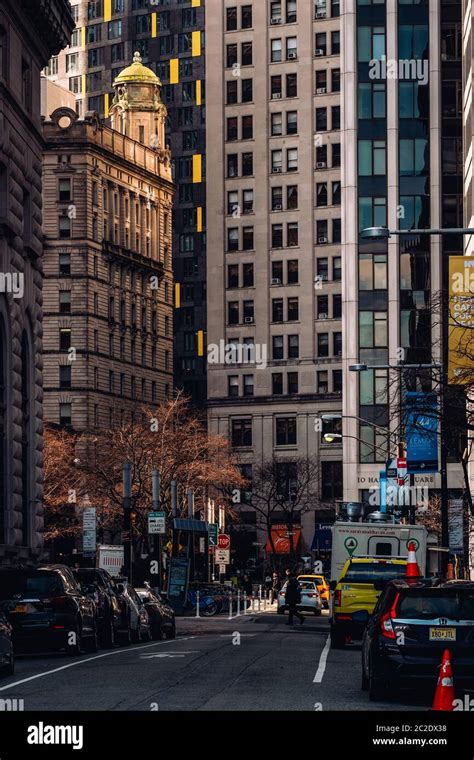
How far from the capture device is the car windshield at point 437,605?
21.8m

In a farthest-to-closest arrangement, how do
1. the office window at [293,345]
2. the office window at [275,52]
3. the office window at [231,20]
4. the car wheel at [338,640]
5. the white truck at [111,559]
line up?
1. the office window at [231,20]
2. the office window at [275,52]
3. the office window at [293,345]
4. the white truck at [111,559]
5. the car wheel at [338,640]

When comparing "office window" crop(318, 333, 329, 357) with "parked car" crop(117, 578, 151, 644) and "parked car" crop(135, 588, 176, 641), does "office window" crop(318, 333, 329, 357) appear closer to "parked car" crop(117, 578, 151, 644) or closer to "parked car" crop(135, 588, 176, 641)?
"parked car" crop(135, 588, 176, 641)

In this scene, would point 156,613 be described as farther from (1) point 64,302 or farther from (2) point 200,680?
(1) point 64,302

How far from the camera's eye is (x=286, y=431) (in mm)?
136500

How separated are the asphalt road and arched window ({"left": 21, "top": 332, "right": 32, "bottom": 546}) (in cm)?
2396

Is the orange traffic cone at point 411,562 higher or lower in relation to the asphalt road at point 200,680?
higher

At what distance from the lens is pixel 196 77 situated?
557 ft

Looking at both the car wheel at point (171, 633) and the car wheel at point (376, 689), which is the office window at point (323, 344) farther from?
the car wheel at point (376, 689)

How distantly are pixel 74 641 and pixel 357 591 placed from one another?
20.1 feet

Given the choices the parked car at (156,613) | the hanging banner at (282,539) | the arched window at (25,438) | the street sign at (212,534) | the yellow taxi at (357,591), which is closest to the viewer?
the yellow taxi at (357,591)

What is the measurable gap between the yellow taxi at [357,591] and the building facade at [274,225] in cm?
9829

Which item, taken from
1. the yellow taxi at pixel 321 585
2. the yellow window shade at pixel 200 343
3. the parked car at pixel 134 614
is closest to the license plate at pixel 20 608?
the parked car at pixel 134 614
